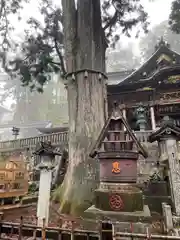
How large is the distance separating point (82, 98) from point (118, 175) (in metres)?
3.22

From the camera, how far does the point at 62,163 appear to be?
35.8ft

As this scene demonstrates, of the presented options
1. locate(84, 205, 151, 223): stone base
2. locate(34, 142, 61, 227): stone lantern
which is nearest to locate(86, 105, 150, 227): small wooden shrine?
locate(84, 205, 151, 223): stone base

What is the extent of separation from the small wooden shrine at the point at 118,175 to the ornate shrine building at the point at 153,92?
9592 mm

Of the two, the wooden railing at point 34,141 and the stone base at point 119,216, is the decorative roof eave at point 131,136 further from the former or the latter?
the wooden railing at point 34,141

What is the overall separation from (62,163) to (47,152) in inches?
247

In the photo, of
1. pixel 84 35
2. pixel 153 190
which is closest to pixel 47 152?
pixel 153 190

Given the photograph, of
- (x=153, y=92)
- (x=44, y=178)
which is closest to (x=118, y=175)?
(x=44, y=178)

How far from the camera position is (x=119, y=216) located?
4141 mm

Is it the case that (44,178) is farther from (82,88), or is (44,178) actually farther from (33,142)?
(33,142)

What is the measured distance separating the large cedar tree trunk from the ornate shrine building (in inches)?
315

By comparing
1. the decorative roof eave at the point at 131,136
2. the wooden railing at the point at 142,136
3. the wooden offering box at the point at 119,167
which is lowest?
the wooden offering box at the point at 119,167

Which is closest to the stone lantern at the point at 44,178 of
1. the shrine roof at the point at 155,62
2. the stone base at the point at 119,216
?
the stone base at the point at 119,216

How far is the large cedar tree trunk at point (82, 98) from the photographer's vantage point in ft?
18.9

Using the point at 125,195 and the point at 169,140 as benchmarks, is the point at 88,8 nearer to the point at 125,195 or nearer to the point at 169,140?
the point at 169,140
